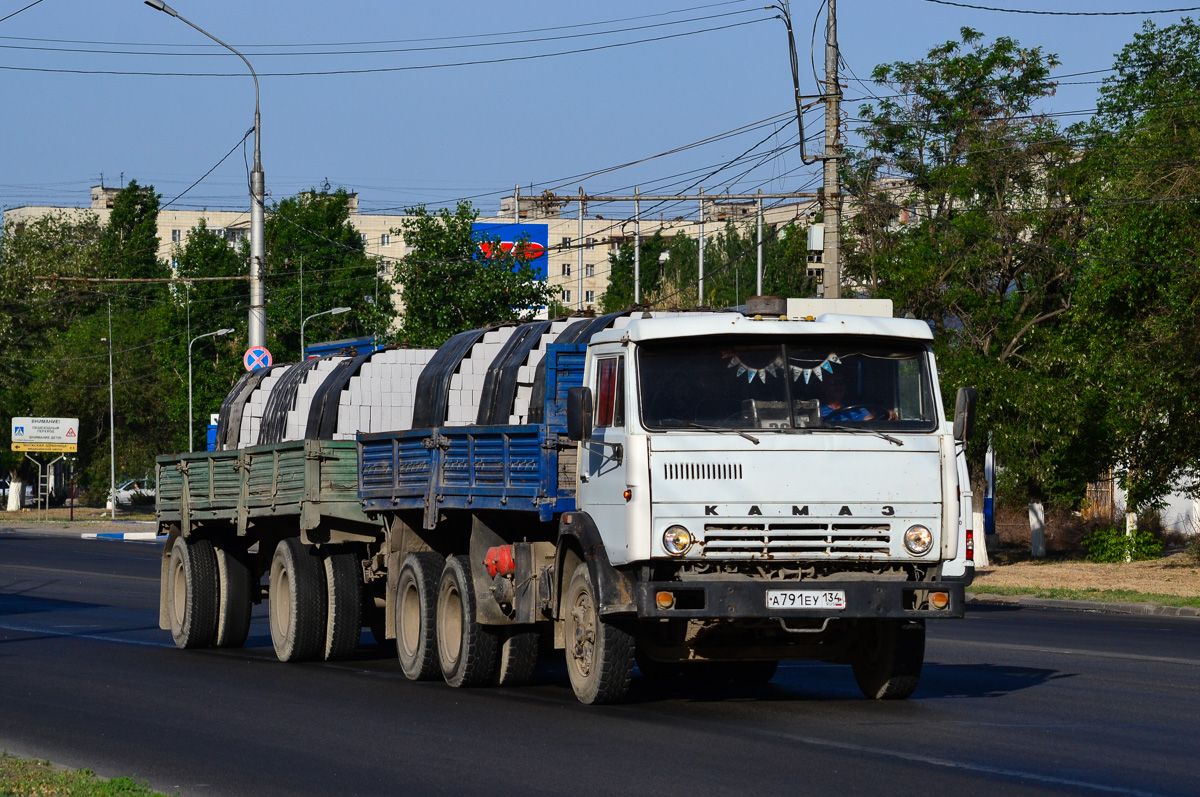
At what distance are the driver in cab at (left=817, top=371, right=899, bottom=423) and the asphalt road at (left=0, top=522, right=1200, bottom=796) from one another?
1.95 metres

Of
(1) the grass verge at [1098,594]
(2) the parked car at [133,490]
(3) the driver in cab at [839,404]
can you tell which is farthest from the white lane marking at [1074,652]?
(2) the parked car at [133,490]

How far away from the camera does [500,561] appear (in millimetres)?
12938

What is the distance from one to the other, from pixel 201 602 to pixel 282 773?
8989mm

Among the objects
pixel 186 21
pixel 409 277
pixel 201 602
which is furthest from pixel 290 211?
pixel 201 602

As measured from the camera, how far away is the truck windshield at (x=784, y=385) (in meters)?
11.2

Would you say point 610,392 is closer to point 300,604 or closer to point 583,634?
point 583,634

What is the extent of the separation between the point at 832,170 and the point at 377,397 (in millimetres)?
10602

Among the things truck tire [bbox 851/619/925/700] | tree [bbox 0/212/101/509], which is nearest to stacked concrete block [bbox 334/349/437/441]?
truck tire [bbox 851/619/925/700]

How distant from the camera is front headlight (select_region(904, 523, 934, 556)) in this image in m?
11.0

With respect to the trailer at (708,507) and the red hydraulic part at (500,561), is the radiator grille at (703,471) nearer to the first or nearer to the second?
the trailer at (708,507)

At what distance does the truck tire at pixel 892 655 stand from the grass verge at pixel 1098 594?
46.0 feet

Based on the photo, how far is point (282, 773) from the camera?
29.6 feet

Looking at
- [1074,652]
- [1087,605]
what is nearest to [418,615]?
[1074,652]

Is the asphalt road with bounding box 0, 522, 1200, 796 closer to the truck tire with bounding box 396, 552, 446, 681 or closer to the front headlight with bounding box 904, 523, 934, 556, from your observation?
the truck tire with bounding box 396, 552, 446, 681
